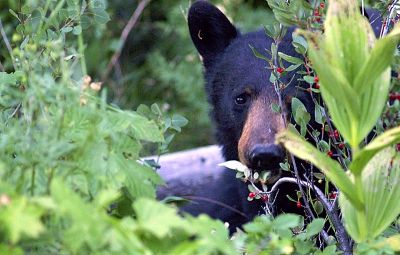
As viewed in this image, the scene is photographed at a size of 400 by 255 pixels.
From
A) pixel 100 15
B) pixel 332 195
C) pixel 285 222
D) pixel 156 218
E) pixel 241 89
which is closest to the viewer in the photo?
pixel 156 218

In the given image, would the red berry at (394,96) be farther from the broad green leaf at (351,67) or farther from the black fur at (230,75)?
the black fur at (230,75)

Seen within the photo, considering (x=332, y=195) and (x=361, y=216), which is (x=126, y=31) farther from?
(x=361, y=216)

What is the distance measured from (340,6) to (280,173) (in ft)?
4.59

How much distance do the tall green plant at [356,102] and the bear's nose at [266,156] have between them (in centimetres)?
98

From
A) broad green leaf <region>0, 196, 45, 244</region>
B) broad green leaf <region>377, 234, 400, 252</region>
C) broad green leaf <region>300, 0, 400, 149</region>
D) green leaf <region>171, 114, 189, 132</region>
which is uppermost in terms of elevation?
broad green leaf <region>300, 0, 400, 149</region>

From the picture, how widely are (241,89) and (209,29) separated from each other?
0.49m

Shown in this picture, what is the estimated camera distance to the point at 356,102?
253 centimetres

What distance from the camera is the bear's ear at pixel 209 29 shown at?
4.64 m

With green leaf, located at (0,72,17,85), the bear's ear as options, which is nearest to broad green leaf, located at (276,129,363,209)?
green leaf, located at (0,72,17,85)

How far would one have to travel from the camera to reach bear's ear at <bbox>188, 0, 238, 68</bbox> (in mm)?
4641

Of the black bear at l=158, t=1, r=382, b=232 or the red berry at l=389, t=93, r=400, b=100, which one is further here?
the black bear at l=158, t=1, r=382, b=232

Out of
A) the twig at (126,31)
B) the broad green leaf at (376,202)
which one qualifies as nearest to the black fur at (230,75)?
the broad green leaf at (376,202)

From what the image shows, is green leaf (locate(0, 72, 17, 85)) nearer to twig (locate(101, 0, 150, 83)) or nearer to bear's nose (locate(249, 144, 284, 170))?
bear's nose (locate(249, 144, 284, 170))

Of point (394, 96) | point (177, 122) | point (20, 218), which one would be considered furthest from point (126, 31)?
point (20, 218)
